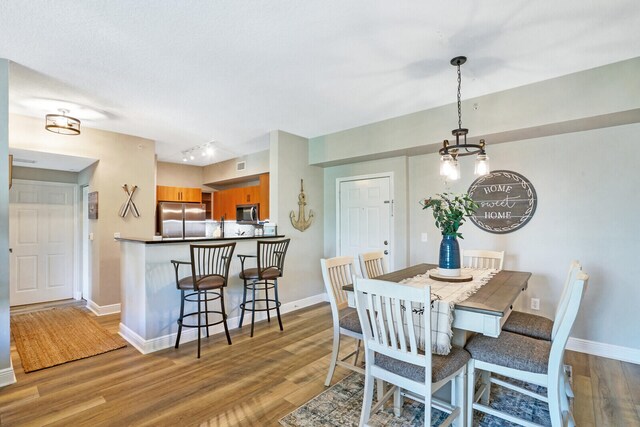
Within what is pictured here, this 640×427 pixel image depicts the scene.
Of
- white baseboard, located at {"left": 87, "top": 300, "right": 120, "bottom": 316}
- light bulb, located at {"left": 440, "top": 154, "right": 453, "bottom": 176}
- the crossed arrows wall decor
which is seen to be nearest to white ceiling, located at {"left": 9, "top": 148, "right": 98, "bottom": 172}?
the crossed arrows wall decor

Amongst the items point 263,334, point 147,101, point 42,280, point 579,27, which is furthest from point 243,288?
point 579,27

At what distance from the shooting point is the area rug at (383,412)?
203 cm

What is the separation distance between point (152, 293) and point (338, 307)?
206cm

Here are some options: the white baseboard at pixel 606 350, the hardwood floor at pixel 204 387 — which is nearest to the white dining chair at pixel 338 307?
the hardwood floor at pixel 204 387

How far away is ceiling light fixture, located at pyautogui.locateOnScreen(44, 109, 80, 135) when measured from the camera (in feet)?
11.3

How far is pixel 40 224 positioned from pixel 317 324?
486 centimetres

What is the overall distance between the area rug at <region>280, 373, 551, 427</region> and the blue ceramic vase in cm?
97

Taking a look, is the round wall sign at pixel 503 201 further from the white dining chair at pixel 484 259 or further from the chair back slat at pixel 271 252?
the chair back slat at pixel 271 252

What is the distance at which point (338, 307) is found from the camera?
254 cm

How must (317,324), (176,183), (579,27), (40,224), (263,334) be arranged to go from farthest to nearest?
(176,183) → (40,224) → (317,324) → (263,334) → (579,27)

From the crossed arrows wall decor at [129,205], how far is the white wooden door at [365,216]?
127 inches

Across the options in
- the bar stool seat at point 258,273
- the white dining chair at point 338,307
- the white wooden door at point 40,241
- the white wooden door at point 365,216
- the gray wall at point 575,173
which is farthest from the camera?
the white wooden door at point 40,241

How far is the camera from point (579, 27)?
2.11 m

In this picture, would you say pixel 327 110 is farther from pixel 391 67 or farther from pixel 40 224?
pixel 40 224
